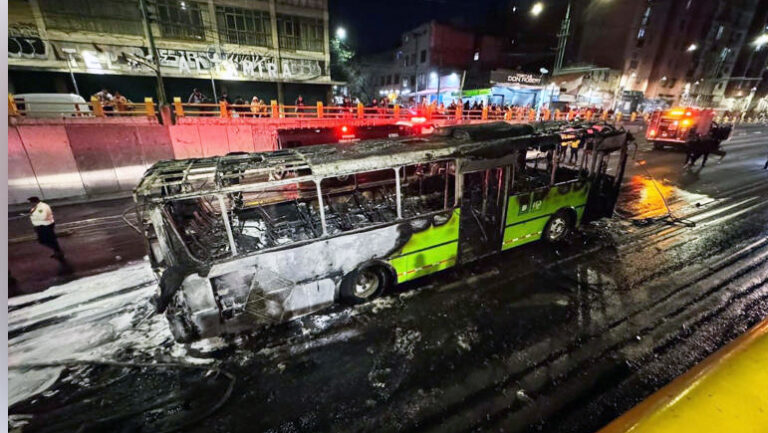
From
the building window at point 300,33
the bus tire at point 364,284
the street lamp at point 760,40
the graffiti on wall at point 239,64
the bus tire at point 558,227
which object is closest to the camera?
the bus tire at point 364,284

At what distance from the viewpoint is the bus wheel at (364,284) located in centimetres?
573

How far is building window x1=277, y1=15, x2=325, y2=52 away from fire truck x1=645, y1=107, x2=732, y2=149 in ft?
82.2

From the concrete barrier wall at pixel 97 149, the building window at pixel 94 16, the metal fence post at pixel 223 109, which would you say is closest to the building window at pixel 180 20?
the building window at pixel 94 16

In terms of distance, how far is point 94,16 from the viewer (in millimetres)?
19359

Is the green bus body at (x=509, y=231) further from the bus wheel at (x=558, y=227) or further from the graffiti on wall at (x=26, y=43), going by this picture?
the graffiti on wall at (x=26, y=43)

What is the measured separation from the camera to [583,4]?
39.3 meters

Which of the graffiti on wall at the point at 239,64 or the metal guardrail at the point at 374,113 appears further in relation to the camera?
the graffiti on wall at the point at 239,64

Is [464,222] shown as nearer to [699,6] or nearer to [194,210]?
[194,210]

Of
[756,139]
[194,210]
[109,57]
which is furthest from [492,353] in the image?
[756,139]

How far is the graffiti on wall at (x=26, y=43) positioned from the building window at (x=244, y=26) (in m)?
10.0

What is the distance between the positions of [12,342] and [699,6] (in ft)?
221

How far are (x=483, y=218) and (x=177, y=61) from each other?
24.7 metres

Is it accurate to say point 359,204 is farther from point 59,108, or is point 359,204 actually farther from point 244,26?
point 244,26

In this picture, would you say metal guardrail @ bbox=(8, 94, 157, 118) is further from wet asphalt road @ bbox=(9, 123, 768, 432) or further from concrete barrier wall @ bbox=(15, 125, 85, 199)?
wet asphalt road @ bbox=(9, 123, 768, 432)
